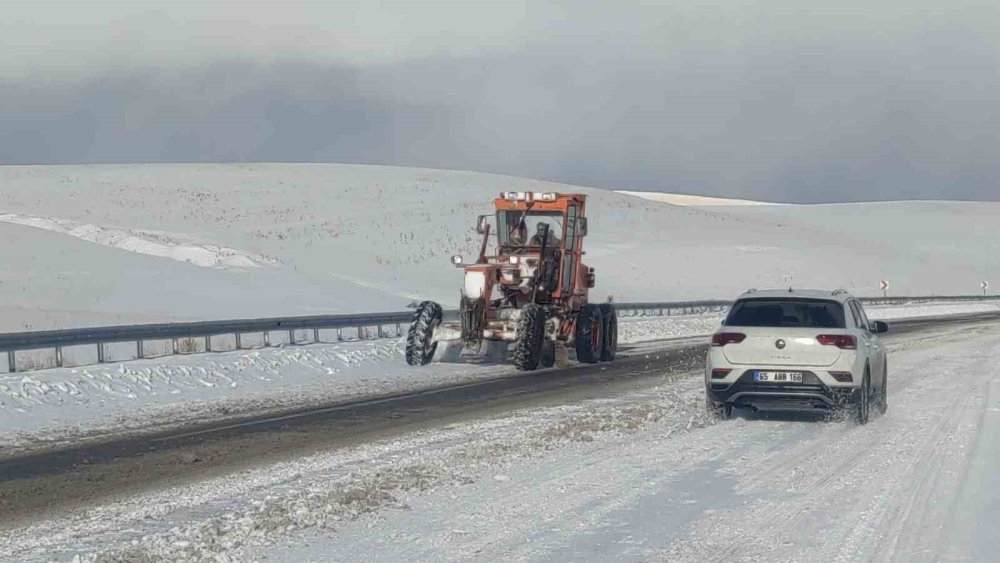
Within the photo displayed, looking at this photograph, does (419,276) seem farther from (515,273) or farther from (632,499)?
(632,499)

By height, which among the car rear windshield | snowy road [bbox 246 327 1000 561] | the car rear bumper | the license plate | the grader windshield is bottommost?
snowy road [bbox 246 327 1000 561]

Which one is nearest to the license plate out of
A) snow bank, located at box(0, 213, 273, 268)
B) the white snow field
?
the white snow field

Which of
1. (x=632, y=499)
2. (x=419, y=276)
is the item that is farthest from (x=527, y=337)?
(x=419, y=276)

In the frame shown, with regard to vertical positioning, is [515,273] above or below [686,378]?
above

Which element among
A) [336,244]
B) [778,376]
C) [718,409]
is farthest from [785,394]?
[336,244]

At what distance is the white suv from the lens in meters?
15.0

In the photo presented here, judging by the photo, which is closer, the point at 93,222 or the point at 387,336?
the point at 387,336

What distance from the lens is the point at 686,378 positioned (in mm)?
22469

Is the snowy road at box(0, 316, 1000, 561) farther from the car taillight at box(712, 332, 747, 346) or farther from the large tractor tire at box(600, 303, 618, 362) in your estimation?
the large tractor tire at box(600, 303, 618, 362)

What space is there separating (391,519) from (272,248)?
5444 cm

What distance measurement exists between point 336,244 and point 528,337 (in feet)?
151

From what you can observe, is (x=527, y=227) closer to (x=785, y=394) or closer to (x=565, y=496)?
(x=785, y=394)

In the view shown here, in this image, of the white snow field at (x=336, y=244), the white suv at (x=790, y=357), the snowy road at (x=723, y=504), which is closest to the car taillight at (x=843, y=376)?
the white suv at (x=790, y=357)

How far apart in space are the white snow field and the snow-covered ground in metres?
9.75
